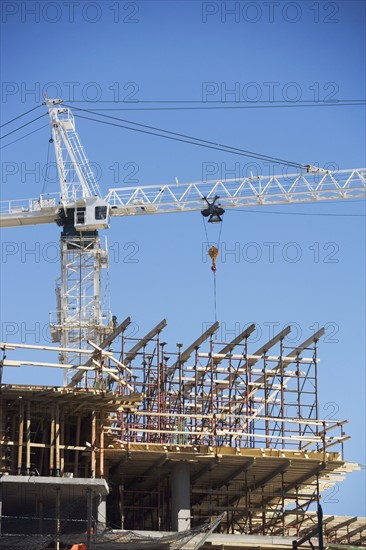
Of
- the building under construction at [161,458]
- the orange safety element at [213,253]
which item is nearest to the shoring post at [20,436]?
the building under construction at [161,458]

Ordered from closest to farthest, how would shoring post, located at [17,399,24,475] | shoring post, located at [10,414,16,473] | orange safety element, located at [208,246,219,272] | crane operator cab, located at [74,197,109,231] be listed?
1. shoring post, located at [17,399,24,475]
2. shoring post, located at [10,414,16,473]
3. orange safety element, located at [208,246,219,272]
4. crane operator cab, located at [74,197,109,231]

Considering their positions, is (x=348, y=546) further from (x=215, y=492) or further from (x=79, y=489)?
(x=79, y=489)

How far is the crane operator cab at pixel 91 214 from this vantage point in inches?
4341

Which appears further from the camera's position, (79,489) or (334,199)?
(334,199)

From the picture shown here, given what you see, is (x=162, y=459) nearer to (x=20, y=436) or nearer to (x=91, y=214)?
(x=20, y=436)

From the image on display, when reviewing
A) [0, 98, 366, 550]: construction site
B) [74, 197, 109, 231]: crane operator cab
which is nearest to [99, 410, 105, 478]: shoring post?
[0, 98, 366, 550]: construction site

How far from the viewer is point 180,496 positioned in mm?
54688

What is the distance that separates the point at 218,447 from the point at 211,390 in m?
4.95

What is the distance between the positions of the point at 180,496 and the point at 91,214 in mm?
57987

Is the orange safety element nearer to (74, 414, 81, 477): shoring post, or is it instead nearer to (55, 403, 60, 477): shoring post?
(74, 414, 81, 477): shoring post

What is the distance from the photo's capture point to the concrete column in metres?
54.3

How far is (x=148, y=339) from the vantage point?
59625mm

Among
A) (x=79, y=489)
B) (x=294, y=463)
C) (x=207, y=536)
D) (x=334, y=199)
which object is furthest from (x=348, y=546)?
(x=334, y=199)

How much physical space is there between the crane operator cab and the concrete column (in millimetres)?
56542
